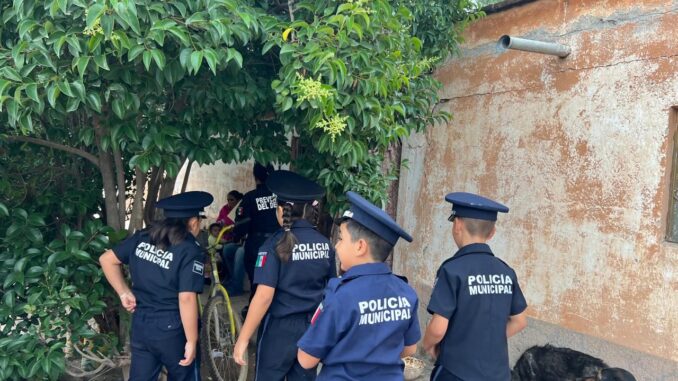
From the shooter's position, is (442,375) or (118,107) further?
(442,375)

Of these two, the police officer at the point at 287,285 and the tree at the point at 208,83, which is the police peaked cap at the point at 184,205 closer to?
the tree at the point at 208,83

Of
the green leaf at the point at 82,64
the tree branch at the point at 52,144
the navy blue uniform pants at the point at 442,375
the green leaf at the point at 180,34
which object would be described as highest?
the green leaf at the point at 180,34

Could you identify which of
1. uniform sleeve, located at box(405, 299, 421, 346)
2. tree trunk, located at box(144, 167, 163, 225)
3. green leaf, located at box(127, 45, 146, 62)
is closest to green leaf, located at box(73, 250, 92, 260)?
tree trunk, located at box(144, 167, 163, 225)

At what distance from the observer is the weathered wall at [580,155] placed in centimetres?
364

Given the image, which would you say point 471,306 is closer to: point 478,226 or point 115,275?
point 478,226

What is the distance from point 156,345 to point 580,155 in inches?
124

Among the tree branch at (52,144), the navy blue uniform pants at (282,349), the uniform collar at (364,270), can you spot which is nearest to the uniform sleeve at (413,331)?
the uniform collar at (364,270)

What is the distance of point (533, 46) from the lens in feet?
13.3

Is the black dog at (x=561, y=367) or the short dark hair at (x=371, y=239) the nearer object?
the short dark hair at (x=371, y=239)

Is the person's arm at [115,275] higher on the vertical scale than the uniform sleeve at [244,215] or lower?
lower

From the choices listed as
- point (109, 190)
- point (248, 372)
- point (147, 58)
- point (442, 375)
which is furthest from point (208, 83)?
point (248, 372)

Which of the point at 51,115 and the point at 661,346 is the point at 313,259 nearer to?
the point at 51,115

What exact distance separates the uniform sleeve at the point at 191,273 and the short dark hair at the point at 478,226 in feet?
4.86

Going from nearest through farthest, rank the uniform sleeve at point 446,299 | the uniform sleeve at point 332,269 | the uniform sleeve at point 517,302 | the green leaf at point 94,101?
1. the green leaf at point 94,101
2. the uniform sleeve at point 446,299
3. the uniform sleeve at point 517,302
4. the uniform sleeve at point 332,269
